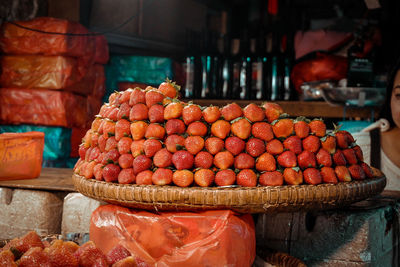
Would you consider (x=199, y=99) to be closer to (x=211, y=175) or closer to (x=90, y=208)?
(x=90, y=208)

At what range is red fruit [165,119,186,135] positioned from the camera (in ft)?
4.68

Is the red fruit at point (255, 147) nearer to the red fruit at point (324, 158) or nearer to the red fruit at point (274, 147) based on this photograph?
the red fruit at point (274, 147)

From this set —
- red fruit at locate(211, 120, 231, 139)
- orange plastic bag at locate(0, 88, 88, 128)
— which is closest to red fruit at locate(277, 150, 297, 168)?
red fruit at locate(211, 120, 231, 139)

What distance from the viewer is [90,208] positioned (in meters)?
2.07

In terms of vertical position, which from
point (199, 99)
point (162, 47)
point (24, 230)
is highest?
point (162, 47)

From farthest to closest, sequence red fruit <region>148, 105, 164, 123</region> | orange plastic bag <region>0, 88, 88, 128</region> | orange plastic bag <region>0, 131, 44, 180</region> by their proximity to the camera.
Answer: orange plastic bag <region>0, 88, 88, 128</region> → orange plastic bag <region>0, 131, 44, 180</region> → red fruit <region>148, 105, 164, 123</region>

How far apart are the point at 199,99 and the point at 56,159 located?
4.72ft

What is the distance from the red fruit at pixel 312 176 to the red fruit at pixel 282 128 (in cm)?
15

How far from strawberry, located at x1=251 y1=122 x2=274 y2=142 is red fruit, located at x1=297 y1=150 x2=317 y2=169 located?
13 centimetres

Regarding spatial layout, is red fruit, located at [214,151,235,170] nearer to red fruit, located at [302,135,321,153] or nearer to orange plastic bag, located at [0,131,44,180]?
red fruit, located at [302,135,321,153]

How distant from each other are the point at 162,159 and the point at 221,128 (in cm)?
24

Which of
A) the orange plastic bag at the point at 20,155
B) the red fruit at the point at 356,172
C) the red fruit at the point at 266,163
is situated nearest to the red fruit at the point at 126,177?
the red fruit at the point at 266,163

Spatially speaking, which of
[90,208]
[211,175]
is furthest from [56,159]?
[211,175]

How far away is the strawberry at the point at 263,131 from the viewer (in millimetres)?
1421
